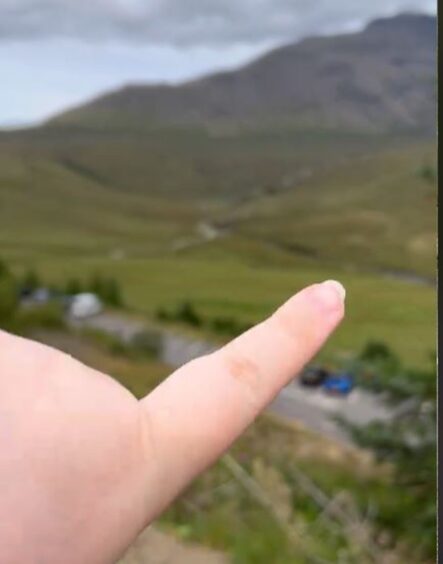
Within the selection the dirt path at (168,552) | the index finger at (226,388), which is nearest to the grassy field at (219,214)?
the dirt path at (168,552)

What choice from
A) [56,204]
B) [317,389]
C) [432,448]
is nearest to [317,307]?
[432,448]

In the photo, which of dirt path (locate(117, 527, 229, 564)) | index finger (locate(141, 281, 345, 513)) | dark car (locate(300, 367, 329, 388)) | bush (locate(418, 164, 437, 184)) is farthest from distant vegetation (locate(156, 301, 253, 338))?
index finger (locate(141, 281, 345, 513))

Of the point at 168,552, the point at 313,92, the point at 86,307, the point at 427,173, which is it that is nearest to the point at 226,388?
the point at 427,173

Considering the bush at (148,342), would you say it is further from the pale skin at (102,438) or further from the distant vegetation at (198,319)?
the pale skin at (102,438)

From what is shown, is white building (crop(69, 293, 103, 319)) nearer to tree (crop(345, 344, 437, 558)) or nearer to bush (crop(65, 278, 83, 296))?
bush (crop(65, 278, 83, 296))

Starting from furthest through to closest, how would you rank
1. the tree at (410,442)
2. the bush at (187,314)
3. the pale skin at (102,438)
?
the bush at (187,314) → the tree at (410,442) → the pale skin at (102,438)

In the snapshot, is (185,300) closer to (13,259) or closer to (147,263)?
(147,263)
